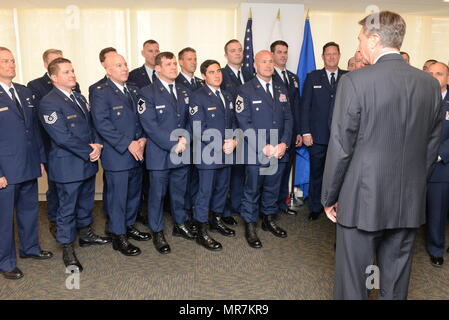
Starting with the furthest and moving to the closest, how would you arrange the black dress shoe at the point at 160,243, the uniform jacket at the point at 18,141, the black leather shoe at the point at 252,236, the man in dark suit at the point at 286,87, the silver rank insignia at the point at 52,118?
the man in dark suit at the point at 286,87, the black leather shoe at the point at 252,236, the black dress shoe at the point at 160,243, the silver rank insignia at the point at 52,118, the uniform jacket at the point at 18,141

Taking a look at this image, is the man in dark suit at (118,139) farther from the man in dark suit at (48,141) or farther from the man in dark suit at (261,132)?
the man in dark suit at (261,132)

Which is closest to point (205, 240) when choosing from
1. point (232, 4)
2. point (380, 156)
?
point (380, 156)

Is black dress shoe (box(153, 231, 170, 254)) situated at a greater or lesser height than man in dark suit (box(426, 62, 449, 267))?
lesser

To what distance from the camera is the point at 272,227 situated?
13.0 ft

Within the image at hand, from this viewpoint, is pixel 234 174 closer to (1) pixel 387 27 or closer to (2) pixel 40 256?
(2) pixel 40 256

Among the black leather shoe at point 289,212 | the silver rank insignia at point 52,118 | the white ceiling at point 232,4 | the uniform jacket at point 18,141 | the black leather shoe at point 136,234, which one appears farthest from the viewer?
the white ceiling at point 232,4

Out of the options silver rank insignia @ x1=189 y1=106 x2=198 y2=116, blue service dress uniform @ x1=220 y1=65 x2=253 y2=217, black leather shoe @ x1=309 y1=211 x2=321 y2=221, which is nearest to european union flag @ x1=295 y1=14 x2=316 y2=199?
black leather shoe @ x1=309 y1=211 x2=321 y2=221

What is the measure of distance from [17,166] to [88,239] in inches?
38.9

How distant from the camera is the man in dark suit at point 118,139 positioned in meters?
3.37

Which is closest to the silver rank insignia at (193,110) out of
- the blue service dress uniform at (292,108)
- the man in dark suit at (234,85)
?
the man in dark suit at (234,85)

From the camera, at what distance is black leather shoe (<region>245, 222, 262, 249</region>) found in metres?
3.67

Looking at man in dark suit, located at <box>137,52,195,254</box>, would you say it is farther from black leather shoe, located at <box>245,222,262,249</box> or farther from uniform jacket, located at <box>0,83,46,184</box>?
uniform jacket, located at <box>0,83,46,184</box>
